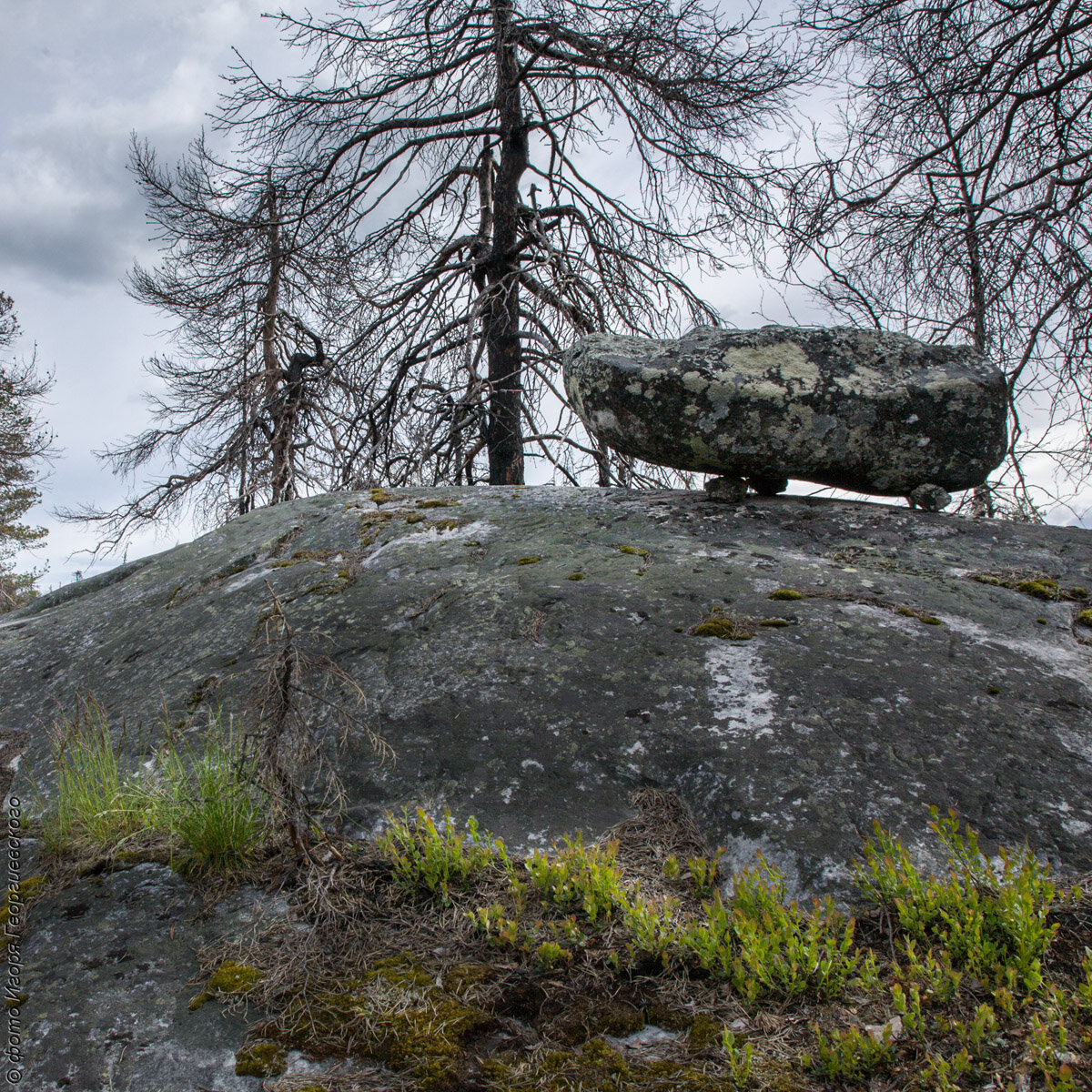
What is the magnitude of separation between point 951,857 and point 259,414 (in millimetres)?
10539

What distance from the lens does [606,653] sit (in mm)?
3875

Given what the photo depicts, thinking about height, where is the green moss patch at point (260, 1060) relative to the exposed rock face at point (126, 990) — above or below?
below

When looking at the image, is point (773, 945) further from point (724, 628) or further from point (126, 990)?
point (126, 990)

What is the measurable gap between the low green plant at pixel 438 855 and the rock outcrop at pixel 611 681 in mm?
197

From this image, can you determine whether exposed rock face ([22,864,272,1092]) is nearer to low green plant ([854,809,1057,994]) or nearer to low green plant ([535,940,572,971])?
low green plant ([535,940,572,971])

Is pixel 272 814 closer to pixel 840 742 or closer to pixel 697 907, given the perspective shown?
pixel 697 907

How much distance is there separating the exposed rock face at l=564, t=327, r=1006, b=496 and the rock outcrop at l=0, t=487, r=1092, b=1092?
42 cm

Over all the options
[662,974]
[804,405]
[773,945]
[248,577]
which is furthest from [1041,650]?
[248,577]

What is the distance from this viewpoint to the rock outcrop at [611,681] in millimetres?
2709

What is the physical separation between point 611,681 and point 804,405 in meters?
2.64

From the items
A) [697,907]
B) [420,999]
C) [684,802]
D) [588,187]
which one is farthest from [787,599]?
[588,187]

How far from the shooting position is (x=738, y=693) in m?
3.52

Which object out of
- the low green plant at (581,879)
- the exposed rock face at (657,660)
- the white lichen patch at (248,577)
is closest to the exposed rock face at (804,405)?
the exposed rock face at (657,660)

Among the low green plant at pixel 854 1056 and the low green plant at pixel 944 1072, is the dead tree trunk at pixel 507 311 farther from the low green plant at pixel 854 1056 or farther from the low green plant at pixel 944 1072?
the low green plant at pixel 944 1072
